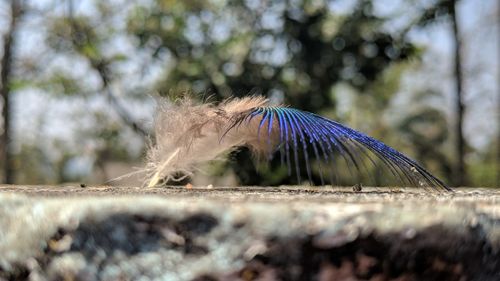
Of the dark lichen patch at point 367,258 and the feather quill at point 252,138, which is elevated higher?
the feather quill at point 252,138

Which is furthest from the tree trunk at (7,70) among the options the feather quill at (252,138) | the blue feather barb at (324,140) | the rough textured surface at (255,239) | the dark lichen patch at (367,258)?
the dark lichen patch at (367,258)

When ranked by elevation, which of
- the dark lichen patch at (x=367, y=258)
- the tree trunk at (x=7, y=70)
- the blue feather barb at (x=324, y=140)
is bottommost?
the dark lichen patch at (x=367, y=258)

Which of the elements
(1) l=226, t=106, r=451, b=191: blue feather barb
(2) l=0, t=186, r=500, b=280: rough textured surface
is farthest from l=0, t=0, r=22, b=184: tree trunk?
(2) l=0, t=186, r=500, b=280: rough textured surface

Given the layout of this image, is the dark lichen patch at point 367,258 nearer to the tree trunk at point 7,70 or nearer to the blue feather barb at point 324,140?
the blue feather barb at point 324,140

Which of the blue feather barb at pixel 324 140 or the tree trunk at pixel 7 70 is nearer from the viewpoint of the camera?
the blue feather barb at pixel 324 140

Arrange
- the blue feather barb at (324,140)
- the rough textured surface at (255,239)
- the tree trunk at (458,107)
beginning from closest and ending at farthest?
1. the rough textured surface at (255,239)
2. the blue feather barb at (324,140)
3. the tree trunk at (458,107)

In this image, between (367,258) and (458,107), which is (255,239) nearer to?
(367,258)

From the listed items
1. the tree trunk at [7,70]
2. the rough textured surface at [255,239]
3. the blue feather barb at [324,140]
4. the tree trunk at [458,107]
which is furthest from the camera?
the tree trunk at [7,70]

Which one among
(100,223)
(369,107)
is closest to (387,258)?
(100,223)

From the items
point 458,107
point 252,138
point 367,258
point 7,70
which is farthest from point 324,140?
point 7,70
